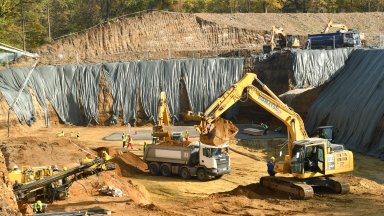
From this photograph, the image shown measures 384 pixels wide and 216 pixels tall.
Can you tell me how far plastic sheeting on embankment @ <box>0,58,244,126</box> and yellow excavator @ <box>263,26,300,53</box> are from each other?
399cm

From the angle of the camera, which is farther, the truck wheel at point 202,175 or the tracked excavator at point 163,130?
the tracked excavator at point 163,130

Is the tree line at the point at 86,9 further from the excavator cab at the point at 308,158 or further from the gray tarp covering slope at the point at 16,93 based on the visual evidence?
the excavator cab at the point at 308,158

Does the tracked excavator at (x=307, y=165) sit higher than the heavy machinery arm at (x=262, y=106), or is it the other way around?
the heavy machinery arm at (x=262, y=106)

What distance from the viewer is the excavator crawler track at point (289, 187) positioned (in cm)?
2142

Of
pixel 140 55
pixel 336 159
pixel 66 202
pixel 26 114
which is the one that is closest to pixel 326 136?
pixel 336 159

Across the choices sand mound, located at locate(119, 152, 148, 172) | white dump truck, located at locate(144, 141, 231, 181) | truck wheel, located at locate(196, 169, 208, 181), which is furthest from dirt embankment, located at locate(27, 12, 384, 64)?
truck wheel, located at locate(196, 169, 208, 181)

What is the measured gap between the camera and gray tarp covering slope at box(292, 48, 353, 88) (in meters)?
43.8

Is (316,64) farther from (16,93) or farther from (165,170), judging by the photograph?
(16,93)

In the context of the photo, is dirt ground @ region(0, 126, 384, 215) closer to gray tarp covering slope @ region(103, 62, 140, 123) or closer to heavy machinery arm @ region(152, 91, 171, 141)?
heavy machinery arm @ region(152, 91, 171, 141)

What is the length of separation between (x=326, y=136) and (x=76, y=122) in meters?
22.8

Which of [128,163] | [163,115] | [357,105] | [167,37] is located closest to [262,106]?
[163,115]

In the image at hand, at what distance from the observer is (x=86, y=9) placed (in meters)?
68.2

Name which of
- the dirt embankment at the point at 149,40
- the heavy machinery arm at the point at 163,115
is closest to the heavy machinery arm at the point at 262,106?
the heavy machinery arm at the point at 163,115

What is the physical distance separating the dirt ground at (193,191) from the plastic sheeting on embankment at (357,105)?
6.13 feet
